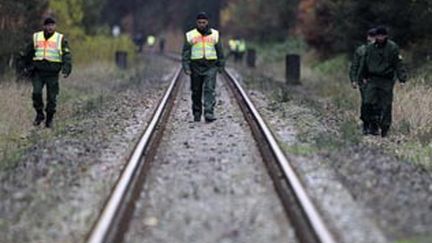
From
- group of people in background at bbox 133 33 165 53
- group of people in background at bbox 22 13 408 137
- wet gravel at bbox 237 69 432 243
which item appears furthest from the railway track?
group of people in background at bbox 133 33 165 53

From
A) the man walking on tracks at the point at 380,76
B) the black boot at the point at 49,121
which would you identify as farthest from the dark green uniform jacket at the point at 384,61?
the black boot at the point at 49,121

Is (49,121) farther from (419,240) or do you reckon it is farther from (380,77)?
(419,240)

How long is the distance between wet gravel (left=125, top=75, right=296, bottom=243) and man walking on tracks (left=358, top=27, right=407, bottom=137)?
7.46 ft

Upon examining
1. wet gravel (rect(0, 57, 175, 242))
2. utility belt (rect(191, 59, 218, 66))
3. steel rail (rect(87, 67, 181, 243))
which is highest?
utility belt (rect(191, 59, 218, 66))

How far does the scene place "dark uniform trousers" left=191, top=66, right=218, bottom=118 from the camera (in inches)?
625

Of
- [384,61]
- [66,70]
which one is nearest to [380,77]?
[384,61]

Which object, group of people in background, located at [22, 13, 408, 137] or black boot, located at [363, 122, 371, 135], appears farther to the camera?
black boot, located at [363, 122, 371, 135]

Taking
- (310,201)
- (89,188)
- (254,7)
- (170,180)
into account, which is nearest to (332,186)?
(310,201)

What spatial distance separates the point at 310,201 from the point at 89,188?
8.55 ft

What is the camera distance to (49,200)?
30.3 ft

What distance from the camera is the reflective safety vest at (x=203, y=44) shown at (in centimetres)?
1572

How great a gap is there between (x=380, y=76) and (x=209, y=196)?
6.07 meters

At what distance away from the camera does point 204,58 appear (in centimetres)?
1577

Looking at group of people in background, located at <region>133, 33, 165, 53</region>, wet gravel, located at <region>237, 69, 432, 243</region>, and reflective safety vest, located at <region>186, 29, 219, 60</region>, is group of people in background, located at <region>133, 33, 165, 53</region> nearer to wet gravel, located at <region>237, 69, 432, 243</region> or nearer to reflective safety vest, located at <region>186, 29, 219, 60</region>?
reflective safety vest, located at <region>186, 29, 219, 60</region>
